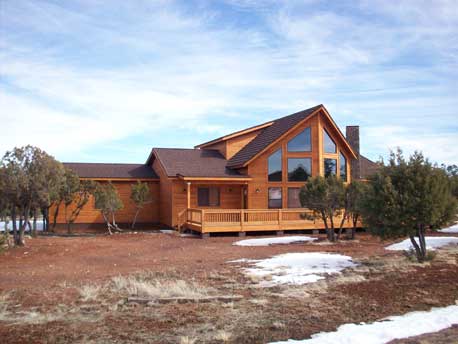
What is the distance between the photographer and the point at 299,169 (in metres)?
26.0

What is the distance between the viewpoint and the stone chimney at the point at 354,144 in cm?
2806

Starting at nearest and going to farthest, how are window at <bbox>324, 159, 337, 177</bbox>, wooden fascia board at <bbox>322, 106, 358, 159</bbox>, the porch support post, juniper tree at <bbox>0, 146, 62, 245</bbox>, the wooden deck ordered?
1. juniper tree at <bbox>0, 146, 62, 245</bbox>
2. the wooden deck
3. the porch support post
4. wooden fascia board at <bbox>322, 106, 358, 159</bbox>
5. window at <bbox>324, 159, 337, 177</bbox>

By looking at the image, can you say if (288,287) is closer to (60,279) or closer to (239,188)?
(60,279)

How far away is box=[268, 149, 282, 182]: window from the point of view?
83.8 feet

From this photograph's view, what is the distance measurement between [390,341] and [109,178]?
69.6 feet

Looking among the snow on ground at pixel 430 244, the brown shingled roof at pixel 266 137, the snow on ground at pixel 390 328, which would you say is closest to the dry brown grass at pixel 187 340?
the snow on ground at pixel 390 328

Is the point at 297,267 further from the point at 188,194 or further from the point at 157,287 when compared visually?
the point at 188,194

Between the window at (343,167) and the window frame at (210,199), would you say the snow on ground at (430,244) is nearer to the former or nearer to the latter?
the window at (343,167)

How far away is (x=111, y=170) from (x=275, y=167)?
30.6 feet

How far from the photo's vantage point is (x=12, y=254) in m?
14.9

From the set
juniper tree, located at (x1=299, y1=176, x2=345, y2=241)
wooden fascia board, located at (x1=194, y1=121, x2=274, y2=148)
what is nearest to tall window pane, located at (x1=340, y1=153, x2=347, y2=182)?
wooden fascia board, located at (x1=194, y1=121, x2=274, y2=148)

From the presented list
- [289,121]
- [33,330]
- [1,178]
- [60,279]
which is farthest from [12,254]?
[289,121]

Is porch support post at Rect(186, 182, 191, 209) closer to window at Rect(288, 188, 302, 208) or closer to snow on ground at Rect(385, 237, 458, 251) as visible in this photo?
window at Rect(288, 188, 302, 208)

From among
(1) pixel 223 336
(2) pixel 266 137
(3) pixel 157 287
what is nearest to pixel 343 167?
(2) pixel 266 137
